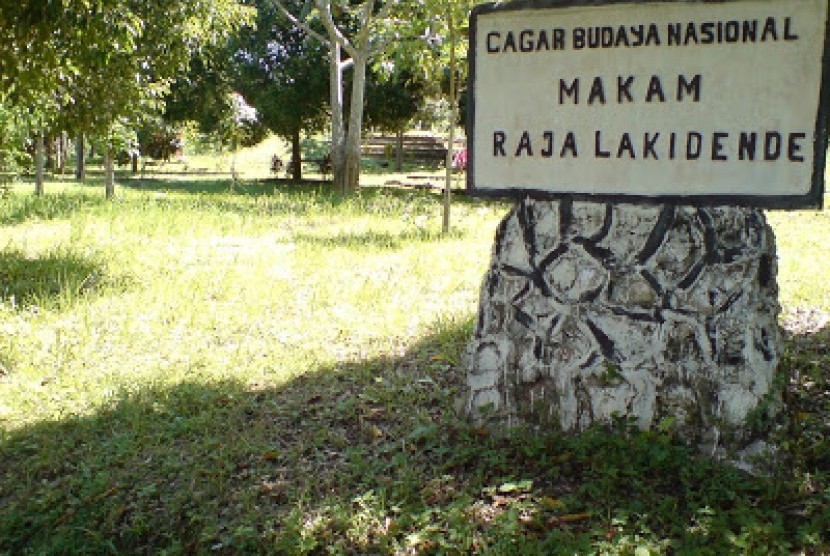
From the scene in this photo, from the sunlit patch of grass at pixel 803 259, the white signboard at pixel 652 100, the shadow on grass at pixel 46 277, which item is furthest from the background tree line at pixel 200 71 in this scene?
the sunlit patch of grass at pixel 803 259

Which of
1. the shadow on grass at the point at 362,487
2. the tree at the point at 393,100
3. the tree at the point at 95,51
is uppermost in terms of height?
the tree at the point at 393,100

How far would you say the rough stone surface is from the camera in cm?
323

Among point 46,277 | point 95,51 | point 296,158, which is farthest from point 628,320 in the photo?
point 296,158

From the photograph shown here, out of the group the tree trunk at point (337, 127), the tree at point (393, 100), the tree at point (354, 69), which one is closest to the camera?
the tree at point (354, 69)

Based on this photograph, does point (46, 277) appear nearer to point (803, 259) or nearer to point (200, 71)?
point (803, 259)

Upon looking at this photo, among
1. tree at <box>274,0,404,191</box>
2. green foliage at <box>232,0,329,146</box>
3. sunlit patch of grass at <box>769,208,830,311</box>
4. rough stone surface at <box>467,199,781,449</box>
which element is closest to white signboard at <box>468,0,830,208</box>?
rough stone surface at <box>467,199,781,449</box>

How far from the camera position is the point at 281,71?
70.7ft

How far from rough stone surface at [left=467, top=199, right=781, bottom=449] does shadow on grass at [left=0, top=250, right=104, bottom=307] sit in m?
3.70

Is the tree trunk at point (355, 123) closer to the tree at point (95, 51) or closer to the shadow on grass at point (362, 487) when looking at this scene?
the tree at point (95, 51)

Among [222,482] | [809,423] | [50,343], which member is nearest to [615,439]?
[809,423]

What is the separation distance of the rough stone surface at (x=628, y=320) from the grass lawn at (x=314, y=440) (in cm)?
15

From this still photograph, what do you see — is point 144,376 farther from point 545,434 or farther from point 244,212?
point 244,212

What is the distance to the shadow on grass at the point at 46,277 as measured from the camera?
607 cm

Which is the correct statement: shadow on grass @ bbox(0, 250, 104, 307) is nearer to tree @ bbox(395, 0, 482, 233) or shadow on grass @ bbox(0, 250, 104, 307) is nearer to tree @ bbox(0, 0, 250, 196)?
tree @ bbox(0, 0, 250, 196)
